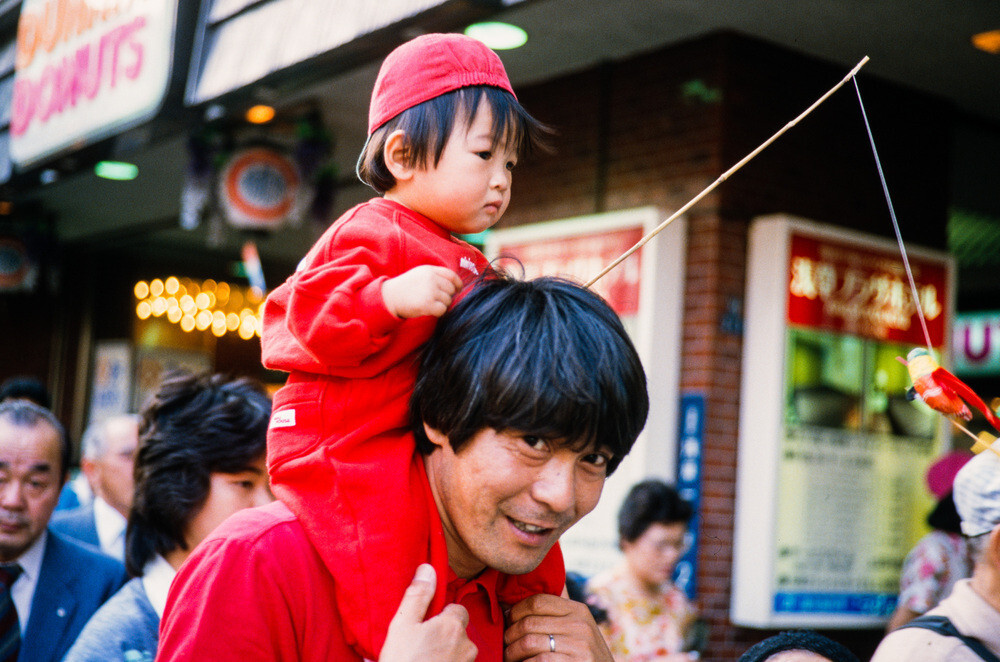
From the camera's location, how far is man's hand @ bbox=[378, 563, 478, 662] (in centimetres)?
144

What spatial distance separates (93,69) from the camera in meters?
5.91

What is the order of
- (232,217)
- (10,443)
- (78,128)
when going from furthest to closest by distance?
(232,217)
(78,128)
(10,443)

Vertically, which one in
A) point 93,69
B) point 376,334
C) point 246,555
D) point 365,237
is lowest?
point 246,555

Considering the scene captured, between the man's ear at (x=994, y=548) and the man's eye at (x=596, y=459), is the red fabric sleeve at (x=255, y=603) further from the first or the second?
the man's ear at (x=994, y=548)

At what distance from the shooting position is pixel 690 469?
210 inches

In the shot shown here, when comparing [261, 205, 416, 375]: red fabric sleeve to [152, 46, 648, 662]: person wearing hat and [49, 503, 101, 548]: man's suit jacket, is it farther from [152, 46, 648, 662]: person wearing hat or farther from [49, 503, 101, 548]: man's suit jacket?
[49, 503, 101, 548]: man's suit jacket

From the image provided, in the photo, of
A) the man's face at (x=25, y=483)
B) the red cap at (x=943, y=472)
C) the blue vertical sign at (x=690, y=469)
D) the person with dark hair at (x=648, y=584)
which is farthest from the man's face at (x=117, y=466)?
the red cap at (x=943, y=472)

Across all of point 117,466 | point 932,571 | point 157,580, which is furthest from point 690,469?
point 157,580

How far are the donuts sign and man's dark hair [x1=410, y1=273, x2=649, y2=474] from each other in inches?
175

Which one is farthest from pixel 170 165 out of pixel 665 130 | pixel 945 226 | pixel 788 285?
pixel 945 226

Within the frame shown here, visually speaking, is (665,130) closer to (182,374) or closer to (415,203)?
(182,374)

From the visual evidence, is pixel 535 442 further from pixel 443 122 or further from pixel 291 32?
pixel 291 32

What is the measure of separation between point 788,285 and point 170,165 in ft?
18.7

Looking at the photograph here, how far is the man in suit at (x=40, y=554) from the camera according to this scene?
308cm
